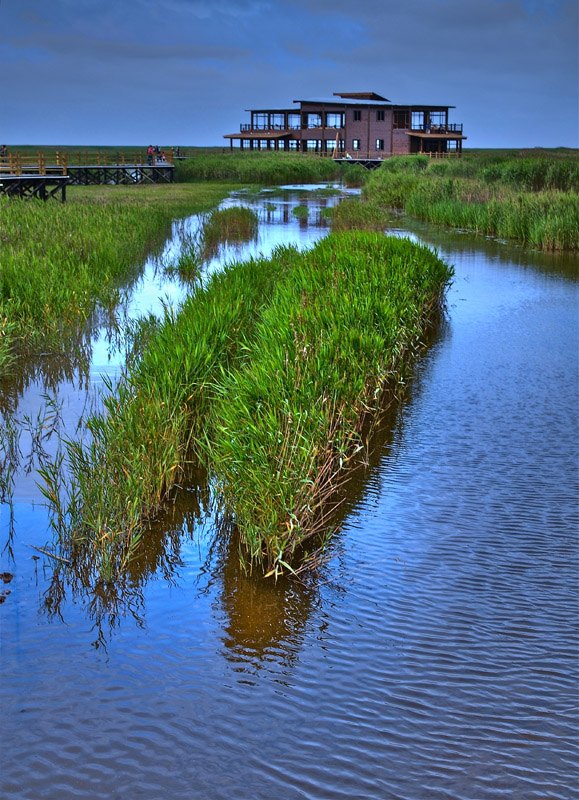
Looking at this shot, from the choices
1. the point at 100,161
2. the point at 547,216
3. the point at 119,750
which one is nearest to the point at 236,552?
the point at 119,750

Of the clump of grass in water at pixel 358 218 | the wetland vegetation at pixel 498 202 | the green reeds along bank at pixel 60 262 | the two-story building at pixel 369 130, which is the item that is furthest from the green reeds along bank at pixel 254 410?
the two-story building at pixel 369 130

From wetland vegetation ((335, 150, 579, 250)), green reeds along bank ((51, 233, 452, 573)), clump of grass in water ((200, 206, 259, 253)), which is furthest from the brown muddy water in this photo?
wetland vegetation ((335, 150, 579, 250))

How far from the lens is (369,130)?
71.2 metres

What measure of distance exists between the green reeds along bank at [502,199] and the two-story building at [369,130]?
35308 mm

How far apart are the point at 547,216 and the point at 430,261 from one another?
10.0 meters

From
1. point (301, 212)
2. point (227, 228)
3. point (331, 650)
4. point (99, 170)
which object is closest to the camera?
point (331, 650)

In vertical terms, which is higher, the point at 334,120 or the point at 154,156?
the point at 334,120

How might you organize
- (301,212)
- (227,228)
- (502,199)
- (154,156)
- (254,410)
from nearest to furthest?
(254,410) → (227,228) → (502,199) → (301,212) → (154,156)

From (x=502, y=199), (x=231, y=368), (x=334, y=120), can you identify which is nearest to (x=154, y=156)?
(x=334, y=120)

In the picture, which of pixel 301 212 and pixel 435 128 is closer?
pixel 301 212

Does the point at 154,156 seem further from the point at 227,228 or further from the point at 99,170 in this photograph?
the point at 227,228

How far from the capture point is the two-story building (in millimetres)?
70438

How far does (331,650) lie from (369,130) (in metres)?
71.5

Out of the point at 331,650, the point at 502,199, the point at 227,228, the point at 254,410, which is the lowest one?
the point at 331,650
